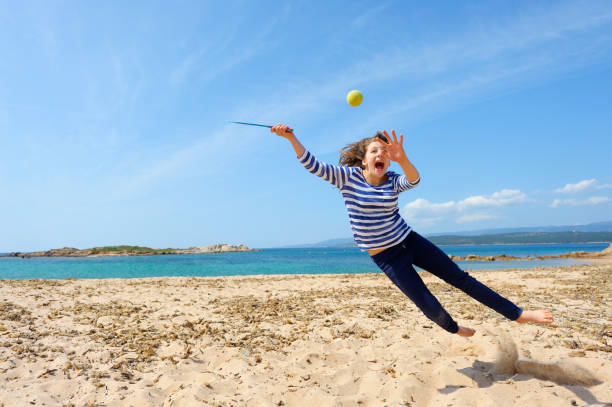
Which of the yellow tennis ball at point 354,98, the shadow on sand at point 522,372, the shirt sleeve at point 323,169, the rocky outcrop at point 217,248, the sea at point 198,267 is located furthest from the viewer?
the rocky outcrop at point 217,248

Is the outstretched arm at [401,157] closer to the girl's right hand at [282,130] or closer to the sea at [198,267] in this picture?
the girl's right hand at [282,130]

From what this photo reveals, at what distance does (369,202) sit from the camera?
388 centimetres

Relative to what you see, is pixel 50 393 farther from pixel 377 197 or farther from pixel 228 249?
pixel 228 249

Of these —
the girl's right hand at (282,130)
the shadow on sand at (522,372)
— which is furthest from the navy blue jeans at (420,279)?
the girl's right hand at (282,130)

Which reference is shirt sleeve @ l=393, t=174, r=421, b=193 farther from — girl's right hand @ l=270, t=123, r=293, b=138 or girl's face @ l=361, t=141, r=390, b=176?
girl's right hand @ l=270, t=123, r=293, b=138

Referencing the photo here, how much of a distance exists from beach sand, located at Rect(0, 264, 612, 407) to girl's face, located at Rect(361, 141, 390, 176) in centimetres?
225

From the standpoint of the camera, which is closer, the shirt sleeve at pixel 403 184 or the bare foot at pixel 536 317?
the shirt sleeve at pixel 403 184

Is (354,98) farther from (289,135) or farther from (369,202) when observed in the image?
(369,202)

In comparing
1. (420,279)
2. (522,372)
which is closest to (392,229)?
(420,279)

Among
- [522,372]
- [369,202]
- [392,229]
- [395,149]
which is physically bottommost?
[522,372]

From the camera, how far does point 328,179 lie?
403 centimetres

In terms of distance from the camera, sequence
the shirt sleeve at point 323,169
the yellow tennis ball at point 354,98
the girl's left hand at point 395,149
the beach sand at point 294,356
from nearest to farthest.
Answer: the beach sand at point 294,356
the girl's left hand at point 395,149
the shirt sleeve at point 323,169
the yellow tennis ball at point 354,98

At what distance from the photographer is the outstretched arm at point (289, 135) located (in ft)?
12.8

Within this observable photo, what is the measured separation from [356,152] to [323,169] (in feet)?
2.32
